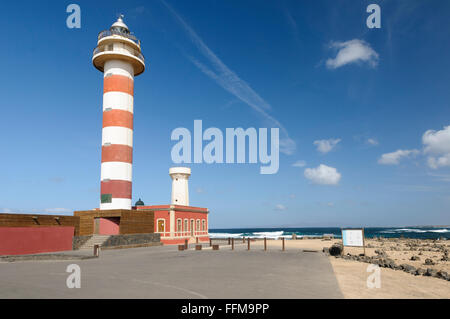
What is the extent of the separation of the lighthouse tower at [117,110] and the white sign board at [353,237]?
1855 centimetres

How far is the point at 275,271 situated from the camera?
1329 cm

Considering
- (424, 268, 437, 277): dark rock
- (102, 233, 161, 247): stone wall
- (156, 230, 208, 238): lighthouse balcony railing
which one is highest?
(424, 268, 437, 277): dark rock

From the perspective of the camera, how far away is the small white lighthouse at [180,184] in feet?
142

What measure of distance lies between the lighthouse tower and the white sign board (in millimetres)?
18551

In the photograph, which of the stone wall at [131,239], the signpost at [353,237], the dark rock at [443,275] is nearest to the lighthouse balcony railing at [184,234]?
the stone wall at [131,239]

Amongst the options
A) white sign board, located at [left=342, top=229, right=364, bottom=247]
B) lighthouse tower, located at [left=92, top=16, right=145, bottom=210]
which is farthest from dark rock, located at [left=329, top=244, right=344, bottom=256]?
lighthouse tower, located at [left=92, top=16, right=145, bottom=210]

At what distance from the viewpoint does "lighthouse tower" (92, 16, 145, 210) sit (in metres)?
29.5

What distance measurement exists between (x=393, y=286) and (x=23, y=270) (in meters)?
13.7

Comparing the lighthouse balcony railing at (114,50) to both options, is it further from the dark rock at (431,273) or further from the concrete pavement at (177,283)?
the dark rock at (431,273)

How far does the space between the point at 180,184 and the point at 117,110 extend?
15840 millimetres

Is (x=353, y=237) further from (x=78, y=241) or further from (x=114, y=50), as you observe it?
(x=114, y=50)

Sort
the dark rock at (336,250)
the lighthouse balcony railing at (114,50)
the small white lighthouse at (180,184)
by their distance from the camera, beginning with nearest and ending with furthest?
the dark rock at (336,250)
the lighthouse balcony railing at (114,50)
the small white lighthouse at (180,184)

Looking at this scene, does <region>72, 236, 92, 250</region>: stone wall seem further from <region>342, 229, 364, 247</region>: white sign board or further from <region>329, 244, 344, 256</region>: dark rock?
<region>342, 229, 364, 247</region>: white sign board
